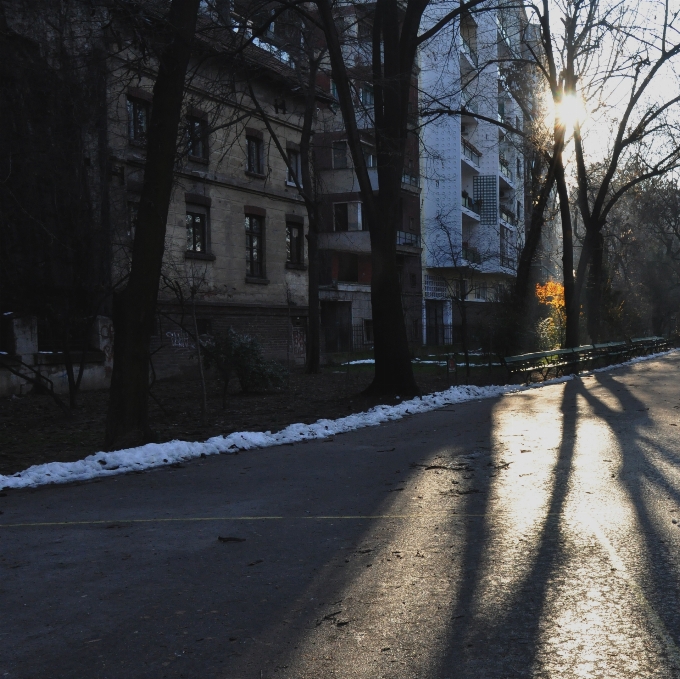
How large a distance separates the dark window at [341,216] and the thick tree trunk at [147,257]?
3501cm

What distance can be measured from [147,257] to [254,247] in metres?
18.7

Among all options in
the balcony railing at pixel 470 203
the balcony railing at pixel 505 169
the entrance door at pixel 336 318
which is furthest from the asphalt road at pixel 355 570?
the balcony railing at pixel 505 169

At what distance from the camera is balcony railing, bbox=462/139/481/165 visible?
5643cm

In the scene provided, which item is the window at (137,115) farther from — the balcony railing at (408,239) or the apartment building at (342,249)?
the balcony railing at (408,239)

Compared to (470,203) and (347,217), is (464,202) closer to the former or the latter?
(470,203)

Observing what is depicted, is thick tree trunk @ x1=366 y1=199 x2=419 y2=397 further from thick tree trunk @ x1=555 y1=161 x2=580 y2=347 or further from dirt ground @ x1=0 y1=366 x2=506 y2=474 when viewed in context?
thick tree trunk @ x1=555 y1=161 x2=580 y2=347

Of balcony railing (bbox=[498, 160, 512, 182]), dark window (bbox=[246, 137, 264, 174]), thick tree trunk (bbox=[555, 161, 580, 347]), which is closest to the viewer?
dark window (bbox=[246, 137, 264, 174])

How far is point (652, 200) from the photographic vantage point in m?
53.5

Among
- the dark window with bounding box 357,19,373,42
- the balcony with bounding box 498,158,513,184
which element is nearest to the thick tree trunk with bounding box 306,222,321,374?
A: the dark window with bounding box 357,19,373,42

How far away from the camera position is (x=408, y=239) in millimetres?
49688

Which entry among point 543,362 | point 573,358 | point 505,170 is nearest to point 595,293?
point 573,358

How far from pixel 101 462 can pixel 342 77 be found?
31.9 feet

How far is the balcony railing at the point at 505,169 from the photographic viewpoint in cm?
6280

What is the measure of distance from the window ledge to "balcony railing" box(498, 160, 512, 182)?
39.1m
